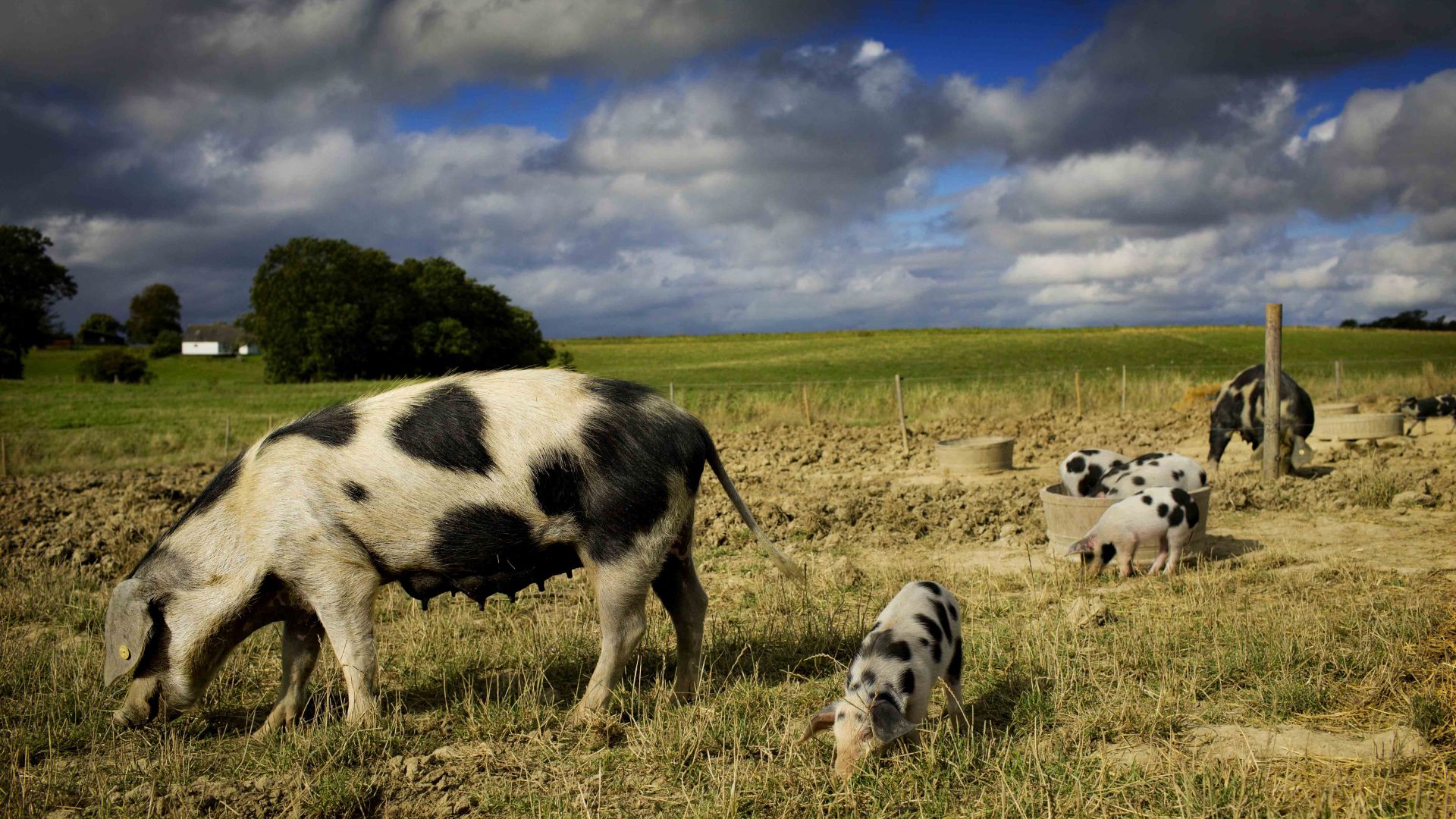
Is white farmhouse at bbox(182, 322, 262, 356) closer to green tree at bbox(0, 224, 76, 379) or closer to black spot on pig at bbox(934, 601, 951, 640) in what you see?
green tree at bbox(0, 224, 76, 379)

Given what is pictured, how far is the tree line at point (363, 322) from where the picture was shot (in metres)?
48.5

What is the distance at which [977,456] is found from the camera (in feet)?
44.3

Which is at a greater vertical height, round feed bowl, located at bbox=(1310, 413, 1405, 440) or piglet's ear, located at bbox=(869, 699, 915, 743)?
round feed bowl, located at bbox=(1310, 413, 1405, 440)

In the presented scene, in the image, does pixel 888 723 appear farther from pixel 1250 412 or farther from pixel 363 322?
pixel 363 322

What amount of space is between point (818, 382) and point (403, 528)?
63.0ft

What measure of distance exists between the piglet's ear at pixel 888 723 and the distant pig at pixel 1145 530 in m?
4.31

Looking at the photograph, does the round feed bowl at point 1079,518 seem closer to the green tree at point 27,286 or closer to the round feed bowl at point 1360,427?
the round feed bowl at point 1360,427

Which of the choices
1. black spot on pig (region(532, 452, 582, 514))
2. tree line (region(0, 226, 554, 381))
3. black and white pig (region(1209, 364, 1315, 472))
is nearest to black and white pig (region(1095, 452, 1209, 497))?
black and white pig (region(1209, 364, 1315, 472))

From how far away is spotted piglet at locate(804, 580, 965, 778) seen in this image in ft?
12.6

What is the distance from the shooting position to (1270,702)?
4.53m

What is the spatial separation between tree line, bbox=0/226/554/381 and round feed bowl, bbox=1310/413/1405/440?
3969cm

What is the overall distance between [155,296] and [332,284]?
2551 inches

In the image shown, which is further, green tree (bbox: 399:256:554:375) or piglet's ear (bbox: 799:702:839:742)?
green tree (bbox: 399:256:554:375)

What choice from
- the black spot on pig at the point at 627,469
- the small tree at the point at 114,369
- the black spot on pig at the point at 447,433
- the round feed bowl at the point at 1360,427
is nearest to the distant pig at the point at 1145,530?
the black spot on pig at the point at 627,469
